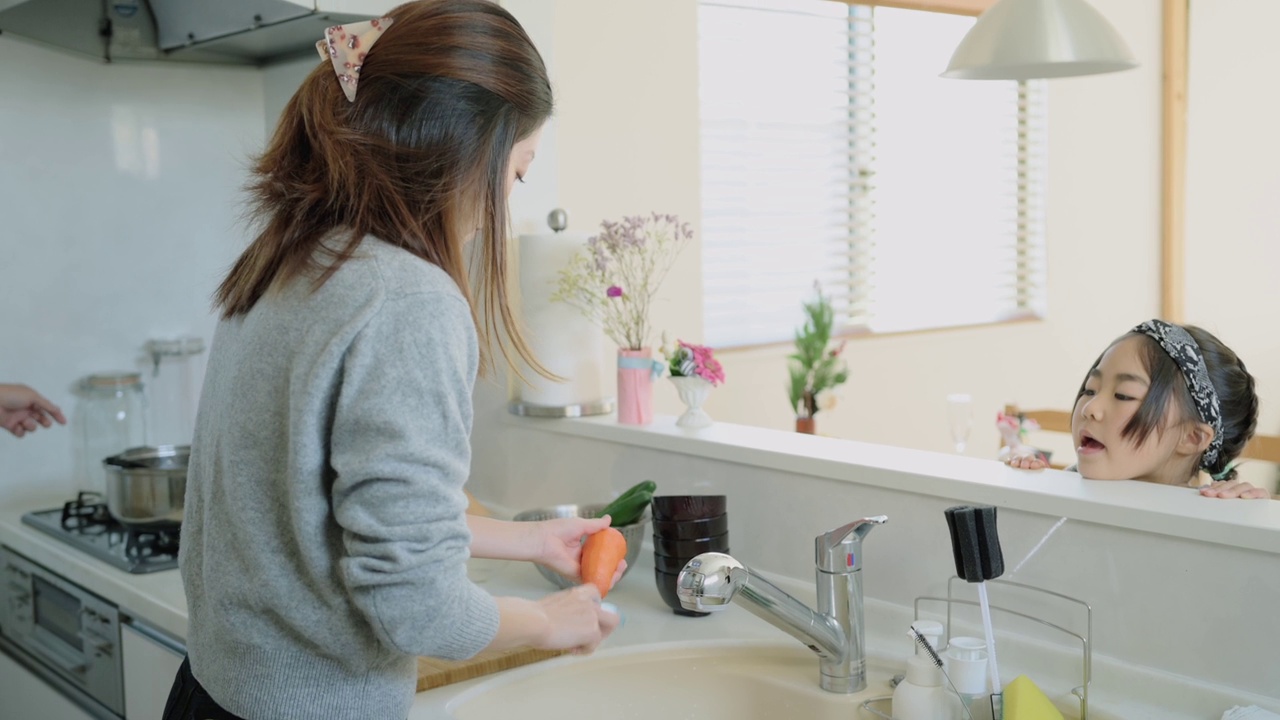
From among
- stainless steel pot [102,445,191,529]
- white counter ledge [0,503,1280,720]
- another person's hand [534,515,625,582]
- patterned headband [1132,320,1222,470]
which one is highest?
patterned headband [1132,320,1222,470]

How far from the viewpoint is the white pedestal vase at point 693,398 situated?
1852mm

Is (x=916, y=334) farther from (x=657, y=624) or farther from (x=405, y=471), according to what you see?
(x=405, y=471)

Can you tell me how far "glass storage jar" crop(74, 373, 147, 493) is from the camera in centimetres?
245

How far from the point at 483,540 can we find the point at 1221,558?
0.75m

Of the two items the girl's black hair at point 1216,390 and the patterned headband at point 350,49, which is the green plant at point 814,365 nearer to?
the girl's black hair at point 1216,390

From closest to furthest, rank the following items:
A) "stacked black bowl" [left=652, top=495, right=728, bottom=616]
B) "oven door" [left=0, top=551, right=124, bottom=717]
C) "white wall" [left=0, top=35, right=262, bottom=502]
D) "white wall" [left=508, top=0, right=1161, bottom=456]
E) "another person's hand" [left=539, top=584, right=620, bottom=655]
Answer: "another person's hand" [left=539, top=584, right=620, bottom=655], "stacked black bowl" [left=652, top=495, right=728, bottom=616], "oven door" [left=0, top=551, right=124, bottom=717], "white wall" [left=0, top=35, right=262, bottom=502], "white wall" [left=508, top=0, right=1161, bottom=456]

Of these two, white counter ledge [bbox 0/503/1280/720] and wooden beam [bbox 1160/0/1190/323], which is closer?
white counter ledge [bbox 0/503/1280/720]

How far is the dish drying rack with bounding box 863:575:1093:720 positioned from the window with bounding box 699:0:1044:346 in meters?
2.17

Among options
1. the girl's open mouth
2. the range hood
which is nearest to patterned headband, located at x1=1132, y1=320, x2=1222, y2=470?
the girl's open mouth

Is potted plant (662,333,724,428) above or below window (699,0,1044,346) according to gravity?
below

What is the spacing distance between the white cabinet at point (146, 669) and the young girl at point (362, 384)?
0.70 m

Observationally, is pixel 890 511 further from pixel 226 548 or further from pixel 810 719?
pixel 226 548

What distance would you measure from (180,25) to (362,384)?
1.75 meters

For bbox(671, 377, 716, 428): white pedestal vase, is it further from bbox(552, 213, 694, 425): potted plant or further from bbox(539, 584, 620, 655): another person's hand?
bbox(539, 584, 620, 655): another person's hand
